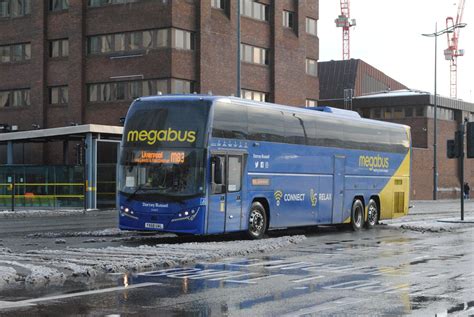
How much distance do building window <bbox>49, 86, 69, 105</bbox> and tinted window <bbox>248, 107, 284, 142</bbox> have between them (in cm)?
3566

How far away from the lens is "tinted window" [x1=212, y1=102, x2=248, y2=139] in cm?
1944

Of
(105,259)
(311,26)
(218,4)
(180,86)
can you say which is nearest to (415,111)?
(311,26)

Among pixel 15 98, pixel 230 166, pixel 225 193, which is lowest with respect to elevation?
pixel 225 193

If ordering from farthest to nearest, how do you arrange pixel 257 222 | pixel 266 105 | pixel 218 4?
pixel 218 4 < pixel 266 105 < pixel 257 222

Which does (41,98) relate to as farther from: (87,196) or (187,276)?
(187,276)

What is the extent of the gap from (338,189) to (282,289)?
1355cm

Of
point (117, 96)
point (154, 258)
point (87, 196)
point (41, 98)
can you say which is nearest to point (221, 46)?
point (117, 96)

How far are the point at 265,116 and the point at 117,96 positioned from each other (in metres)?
33.1

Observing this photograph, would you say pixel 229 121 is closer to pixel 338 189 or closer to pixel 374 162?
pixel 338 189

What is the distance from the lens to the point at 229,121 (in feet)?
65.3

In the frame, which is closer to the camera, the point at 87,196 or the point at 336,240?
the point at 336,240

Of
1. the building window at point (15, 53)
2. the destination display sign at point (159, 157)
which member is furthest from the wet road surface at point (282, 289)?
the building window at point (15, 53)

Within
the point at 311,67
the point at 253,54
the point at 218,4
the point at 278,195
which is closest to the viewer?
the point at 278,195

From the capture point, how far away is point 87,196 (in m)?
41.8
